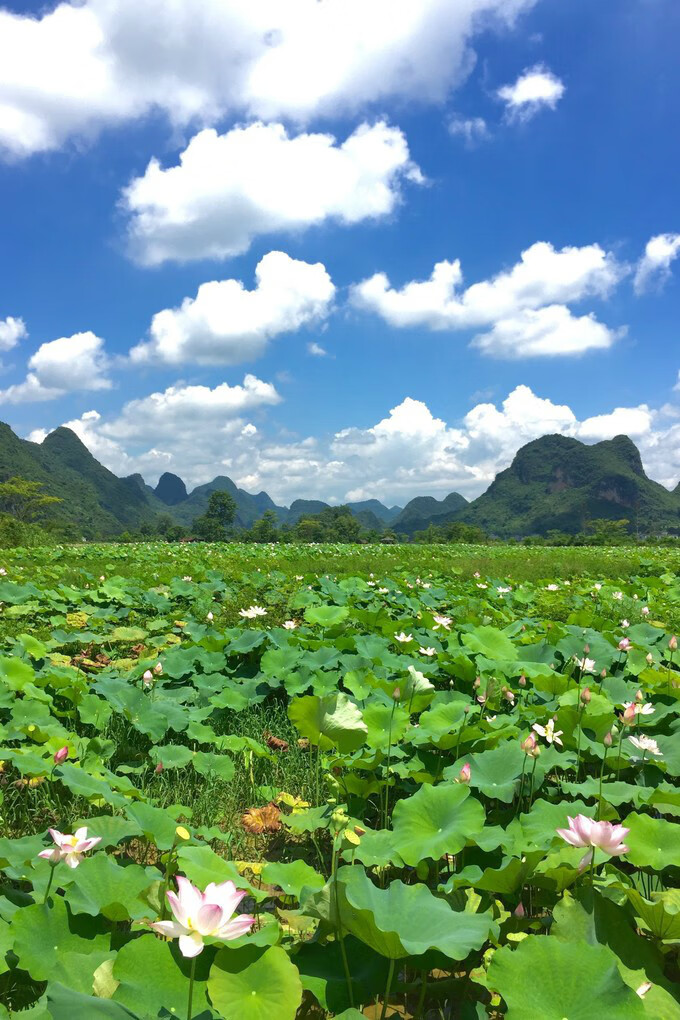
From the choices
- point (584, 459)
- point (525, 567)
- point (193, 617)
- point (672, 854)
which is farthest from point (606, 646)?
point (584, 459)

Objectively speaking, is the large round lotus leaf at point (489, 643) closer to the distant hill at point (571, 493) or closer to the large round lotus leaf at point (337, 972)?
the large round lotus leaf at point (337, 972)

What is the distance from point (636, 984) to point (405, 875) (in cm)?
94

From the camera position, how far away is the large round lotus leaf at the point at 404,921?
118cm

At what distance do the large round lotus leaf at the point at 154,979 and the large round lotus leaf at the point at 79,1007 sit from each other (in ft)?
0.38

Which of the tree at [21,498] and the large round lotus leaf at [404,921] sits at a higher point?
the tree at [21,498]

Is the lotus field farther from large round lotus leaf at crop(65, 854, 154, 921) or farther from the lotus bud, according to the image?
the lotus bud

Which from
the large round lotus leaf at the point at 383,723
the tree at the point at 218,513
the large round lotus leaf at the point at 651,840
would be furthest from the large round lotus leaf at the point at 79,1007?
the tree at the point at 218,513

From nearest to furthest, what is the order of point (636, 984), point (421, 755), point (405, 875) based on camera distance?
1. point (636, 984)
2. point (405, 875)
3. point (421, 755)

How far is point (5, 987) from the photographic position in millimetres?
1452

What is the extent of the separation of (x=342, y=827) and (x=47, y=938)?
0.72m

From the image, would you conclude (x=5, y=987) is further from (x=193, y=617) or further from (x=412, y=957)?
(x=193, y=617)

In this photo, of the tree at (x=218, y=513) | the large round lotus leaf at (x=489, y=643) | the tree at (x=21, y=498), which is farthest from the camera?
the tree at (x=218, y=513)

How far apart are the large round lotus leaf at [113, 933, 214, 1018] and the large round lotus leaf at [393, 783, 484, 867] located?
27.2 inches

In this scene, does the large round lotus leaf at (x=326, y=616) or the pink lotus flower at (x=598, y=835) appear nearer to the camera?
the pink lotus flower at (x=598, y=835)
